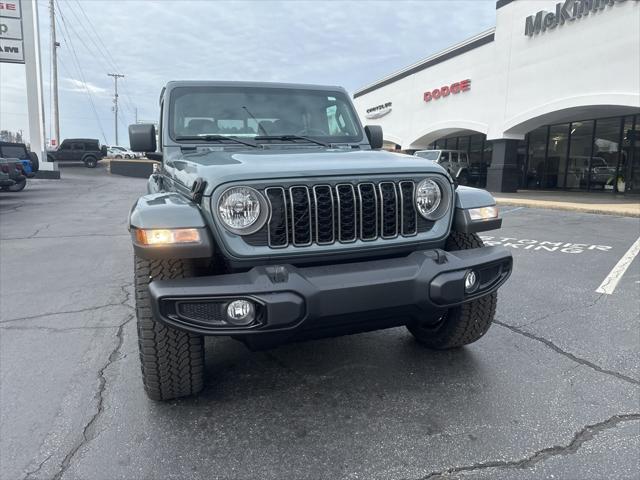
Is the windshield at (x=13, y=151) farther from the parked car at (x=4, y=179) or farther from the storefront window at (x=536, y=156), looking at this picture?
the storefront window at (x=536, y=156)

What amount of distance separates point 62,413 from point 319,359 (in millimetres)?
1609

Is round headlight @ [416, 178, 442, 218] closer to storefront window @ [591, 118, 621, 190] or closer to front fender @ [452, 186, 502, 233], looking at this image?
front fender @ [452, 186, 502, 233]

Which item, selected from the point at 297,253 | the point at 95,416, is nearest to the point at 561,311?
the point at 297,253

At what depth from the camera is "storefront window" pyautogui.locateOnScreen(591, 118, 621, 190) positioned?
18.3 m

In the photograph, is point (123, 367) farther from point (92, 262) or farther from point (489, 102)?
point (489, 102)

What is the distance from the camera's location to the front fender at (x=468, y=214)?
112 inches

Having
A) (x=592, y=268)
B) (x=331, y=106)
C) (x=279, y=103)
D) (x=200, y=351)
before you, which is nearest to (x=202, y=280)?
(x=200, y=351)

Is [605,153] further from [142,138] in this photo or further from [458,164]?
[142,138]

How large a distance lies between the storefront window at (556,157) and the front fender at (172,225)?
21784 mm

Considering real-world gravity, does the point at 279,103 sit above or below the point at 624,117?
below

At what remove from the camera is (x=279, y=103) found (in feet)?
13.0

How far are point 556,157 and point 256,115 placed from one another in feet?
69.4

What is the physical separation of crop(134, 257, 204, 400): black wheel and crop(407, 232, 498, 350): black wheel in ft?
4.69

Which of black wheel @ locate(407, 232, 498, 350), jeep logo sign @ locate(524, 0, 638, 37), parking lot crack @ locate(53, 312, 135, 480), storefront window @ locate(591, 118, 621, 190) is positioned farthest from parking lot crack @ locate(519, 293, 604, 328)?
storefront window @ locate(591, 118, 621, 190)
